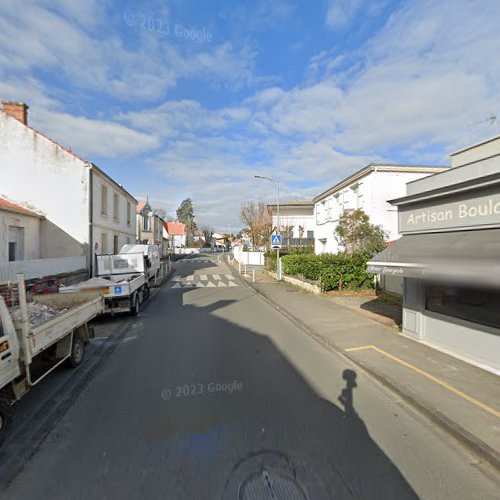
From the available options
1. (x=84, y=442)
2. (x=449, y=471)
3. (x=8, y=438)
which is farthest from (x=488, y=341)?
(x=8, y=438)

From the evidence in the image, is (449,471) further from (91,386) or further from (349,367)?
(91,386)

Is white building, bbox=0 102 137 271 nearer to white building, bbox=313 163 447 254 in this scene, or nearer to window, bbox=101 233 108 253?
window, bbox=101 233 108 253

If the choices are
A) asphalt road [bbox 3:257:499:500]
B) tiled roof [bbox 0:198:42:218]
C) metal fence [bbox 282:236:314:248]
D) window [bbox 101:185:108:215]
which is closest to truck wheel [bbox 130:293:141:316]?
asphalt road [bbox 3:257:499:500]

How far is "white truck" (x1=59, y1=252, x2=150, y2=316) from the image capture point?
28.3 feet

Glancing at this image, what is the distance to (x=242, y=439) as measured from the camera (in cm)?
326

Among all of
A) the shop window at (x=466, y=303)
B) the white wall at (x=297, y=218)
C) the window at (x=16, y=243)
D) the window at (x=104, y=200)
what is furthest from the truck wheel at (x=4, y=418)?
the white wall at (x=297, y=218)

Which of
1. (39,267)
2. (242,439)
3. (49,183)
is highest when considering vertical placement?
(49,183)

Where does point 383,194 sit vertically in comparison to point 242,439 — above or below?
above

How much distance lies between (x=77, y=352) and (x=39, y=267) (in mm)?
6602

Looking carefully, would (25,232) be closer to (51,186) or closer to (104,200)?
(51,186)

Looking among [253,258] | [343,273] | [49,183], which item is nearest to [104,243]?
[49,183]

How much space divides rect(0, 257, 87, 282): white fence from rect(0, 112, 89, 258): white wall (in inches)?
69.9

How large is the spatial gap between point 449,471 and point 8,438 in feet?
15.9

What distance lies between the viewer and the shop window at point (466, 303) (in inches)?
198
